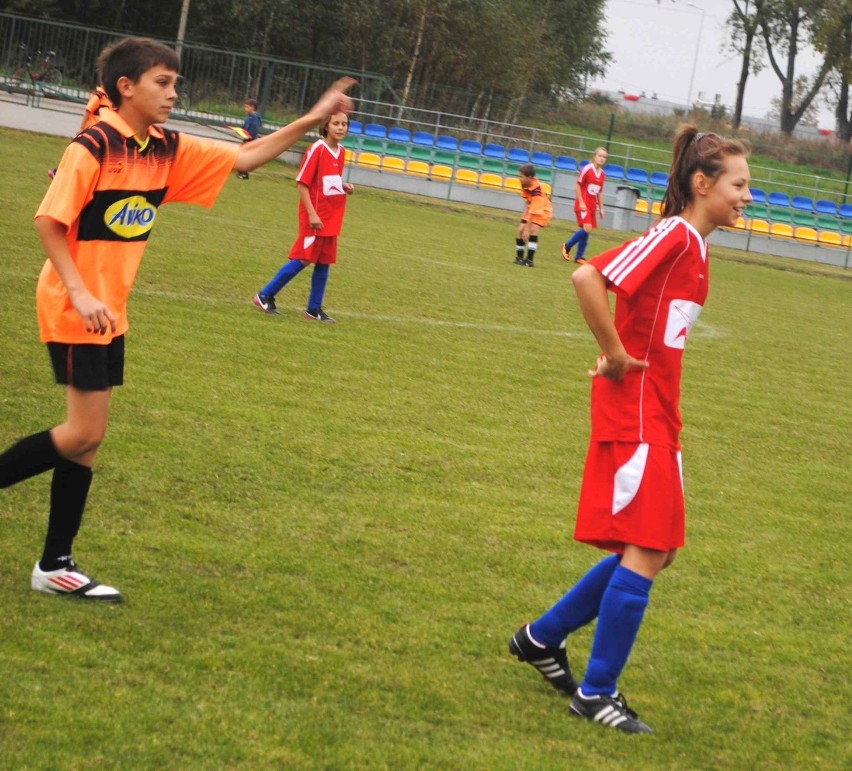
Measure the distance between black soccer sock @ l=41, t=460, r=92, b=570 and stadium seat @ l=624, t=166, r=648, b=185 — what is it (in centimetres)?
3219

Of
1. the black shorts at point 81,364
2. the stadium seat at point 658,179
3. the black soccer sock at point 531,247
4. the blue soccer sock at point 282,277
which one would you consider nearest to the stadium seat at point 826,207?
the stadium seat at point 658,179

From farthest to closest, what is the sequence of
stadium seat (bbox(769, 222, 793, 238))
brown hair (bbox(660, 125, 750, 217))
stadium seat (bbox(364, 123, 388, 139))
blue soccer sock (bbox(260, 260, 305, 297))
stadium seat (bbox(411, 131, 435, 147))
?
stadium seat (bbox(411, 131, 435, 147)) → stadium seat (bbox(364, 123, 388, 139)) → stadium seat (bbox(769, 222, 793, 238)) → blue soccer sock (bbox(260, 260, 305, 297)) → brown hair (bbox(660, 125, 750, 217))

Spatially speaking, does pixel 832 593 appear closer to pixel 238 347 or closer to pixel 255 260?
pixel 238 347

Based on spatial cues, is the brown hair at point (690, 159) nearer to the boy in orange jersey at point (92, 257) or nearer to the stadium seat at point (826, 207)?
the boy in orange jersey at point (92, 257)

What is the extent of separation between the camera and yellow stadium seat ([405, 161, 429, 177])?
32.0m

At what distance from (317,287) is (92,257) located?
260 inches

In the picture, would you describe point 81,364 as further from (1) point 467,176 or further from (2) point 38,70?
(2) point 38,70

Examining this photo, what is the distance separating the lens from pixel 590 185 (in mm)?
20375

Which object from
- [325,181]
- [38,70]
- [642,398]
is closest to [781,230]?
[38,70]

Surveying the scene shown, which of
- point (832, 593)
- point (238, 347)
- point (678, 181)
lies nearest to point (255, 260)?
point (238, 347)

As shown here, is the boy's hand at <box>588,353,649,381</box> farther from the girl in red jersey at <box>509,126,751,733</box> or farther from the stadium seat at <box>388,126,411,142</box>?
the stadium seat at <box>388,126,411,142</box>

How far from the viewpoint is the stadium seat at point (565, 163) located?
34.1 m

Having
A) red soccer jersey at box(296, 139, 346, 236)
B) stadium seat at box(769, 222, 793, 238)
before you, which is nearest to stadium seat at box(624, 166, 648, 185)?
stadium seat at box(769, 222, 793, 238)

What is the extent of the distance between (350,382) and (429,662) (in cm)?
443
